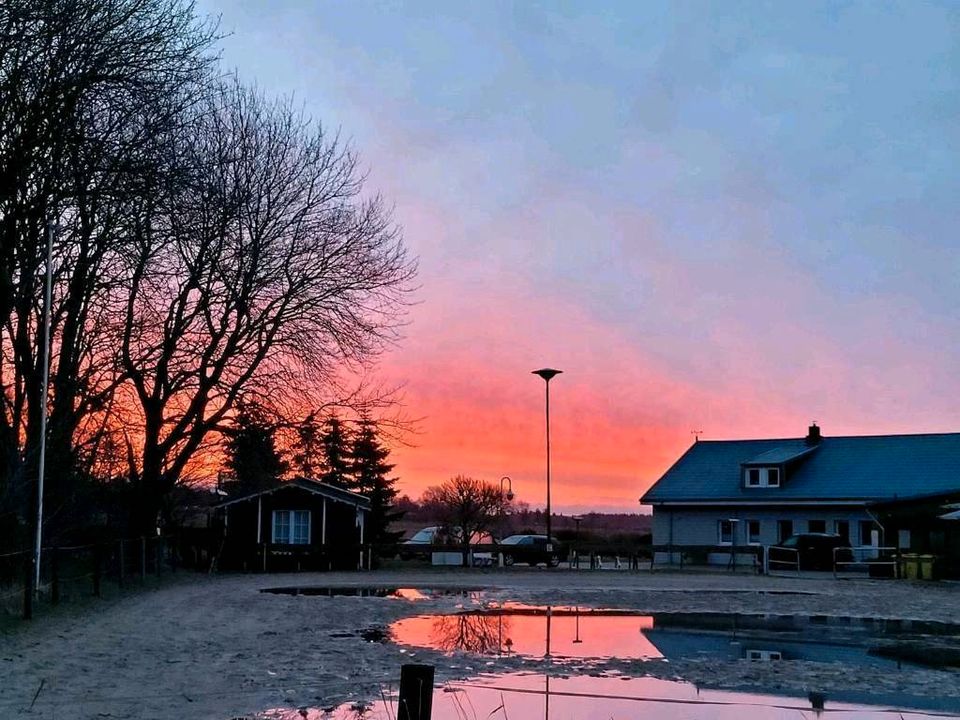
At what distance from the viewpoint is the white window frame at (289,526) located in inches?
1752

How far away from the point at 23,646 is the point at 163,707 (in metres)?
5.66

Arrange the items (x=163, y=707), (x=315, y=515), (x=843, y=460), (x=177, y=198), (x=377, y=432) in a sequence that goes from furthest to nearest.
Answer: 1. (x=843, y=460)
2. (x=315, y=515)
3. (x=377, y=432)
4. (x=177, y=198)
5. (x=163, y=707)

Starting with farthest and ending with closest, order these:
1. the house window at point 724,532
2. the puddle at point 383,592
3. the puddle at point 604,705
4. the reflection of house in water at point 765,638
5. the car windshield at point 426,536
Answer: the car windshield at point 426,536 → the house window at point 724,532 → the puddle at point 383,592 → the reflection of house in water at point 765,638 → the puddle at point 604,705

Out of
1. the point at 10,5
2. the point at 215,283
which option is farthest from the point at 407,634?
the point at 215,283

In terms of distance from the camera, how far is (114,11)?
66.2ft

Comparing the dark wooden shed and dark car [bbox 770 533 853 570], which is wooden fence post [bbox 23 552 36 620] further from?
dark car [bbox 770 533 853 570]

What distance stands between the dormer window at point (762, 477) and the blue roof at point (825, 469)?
309 millimetres

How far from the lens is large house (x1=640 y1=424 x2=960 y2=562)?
52375 millimetres

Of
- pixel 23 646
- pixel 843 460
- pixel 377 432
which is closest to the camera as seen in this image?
pixel 23 646

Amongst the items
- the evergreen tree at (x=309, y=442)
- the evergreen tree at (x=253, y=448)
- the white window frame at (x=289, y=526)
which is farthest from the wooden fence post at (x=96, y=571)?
the white window frame at (x=289, y=526)

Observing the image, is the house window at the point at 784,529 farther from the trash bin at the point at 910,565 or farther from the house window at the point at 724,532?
the trash bin at the point at 910,565

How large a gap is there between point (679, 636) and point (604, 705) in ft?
24.3

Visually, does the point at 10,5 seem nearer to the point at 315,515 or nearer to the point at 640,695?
the point at 640,695

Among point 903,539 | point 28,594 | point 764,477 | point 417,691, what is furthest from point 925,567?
point 417,691
